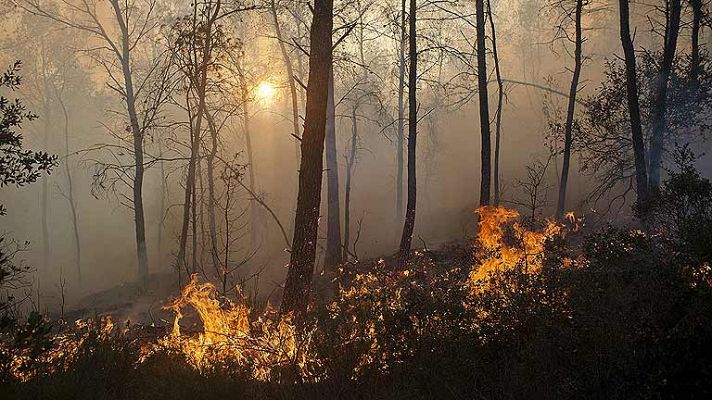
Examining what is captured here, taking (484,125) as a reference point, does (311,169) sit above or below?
below

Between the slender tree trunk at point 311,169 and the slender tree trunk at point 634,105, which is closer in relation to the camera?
the slender tree trunk at point 311,169

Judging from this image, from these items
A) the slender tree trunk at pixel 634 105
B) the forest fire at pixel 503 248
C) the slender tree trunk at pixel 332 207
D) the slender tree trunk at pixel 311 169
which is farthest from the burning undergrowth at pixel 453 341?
the slender tree trunk at pixel 332 207

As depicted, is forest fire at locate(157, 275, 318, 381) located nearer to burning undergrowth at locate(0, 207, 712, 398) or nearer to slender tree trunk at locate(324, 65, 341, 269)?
burning undergrowth at locate(0, 207, 712, 398)

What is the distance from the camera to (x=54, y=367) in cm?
531

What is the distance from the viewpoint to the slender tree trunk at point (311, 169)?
805cm

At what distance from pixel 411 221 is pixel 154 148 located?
37.3 metres

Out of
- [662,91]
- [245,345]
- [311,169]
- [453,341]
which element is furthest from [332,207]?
[453,341]

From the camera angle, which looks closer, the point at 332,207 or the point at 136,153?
the point at 332,207

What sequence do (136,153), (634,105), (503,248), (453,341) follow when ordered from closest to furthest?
(453,341), (503,248), (634,105), (136,153)

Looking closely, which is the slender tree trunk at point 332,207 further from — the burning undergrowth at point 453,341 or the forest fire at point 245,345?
the burning undergrowth at point 453,341

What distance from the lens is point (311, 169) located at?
8.28 m

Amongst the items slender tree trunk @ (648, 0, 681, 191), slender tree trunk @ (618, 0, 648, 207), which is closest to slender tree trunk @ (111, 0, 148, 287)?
slender tree trunk @ (618, 0, 648, 207)

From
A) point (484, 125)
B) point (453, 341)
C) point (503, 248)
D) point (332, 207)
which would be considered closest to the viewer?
point (453, 341)

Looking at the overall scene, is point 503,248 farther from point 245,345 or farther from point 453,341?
point 245,345
